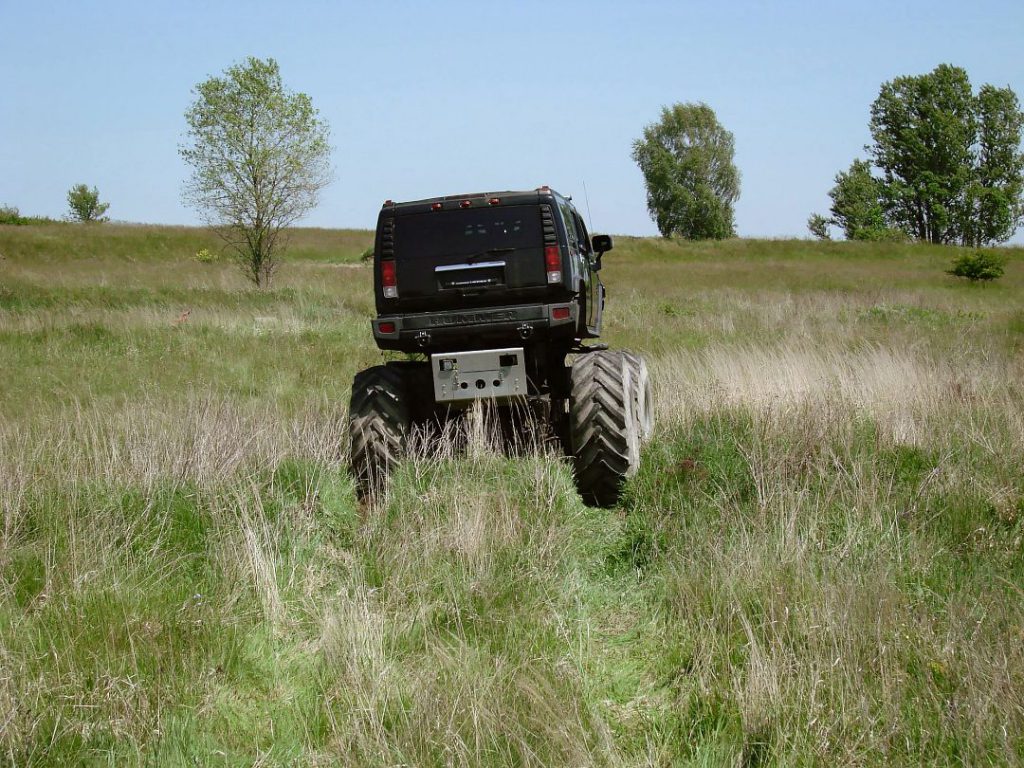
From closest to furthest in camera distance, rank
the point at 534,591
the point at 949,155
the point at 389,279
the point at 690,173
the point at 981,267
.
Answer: the point at 534,591 → the point at 389,279 → the point at 981,267 → the point at 949,155 → the point at 690,173

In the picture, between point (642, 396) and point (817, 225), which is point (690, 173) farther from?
point (642, 396)

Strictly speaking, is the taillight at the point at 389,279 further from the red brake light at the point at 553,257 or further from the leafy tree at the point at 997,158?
the leafy tree at the point at 997,158

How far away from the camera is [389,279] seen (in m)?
7.02

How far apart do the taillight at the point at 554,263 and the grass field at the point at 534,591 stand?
127cm

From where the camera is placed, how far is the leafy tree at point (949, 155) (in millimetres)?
66375

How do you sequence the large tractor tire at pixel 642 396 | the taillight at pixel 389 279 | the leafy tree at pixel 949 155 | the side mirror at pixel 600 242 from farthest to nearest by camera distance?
the leafy tree at pixel 949 155, the side mirror at pixel 600 242, the large tractor tire at pixel 642 396, the taillight at pixel 389 279

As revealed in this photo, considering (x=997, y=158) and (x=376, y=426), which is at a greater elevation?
(x=997, y=158)

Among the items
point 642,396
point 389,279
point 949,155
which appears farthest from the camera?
point 949,155

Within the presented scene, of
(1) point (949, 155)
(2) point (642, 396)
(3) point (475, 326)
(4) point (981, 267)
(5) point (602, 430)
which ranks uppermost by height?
(1) point (949, 155)

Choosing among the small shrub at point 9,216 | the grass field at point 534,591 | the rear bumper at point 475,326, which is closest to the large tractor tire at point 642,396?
the grass field at point 534,591

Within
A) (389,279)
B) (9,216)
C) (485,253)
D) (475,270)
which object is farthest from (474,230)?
(9,216)

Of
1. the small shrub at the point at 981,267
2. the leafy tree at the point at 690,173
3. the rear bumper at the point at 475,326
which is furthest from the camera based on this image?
the leafy tree at the point at 690,173

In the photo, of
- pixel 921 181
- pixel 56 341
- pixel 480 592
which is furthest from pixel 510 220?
pixel 921 181

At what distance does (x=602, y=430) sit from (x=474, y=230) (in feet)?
5.65
